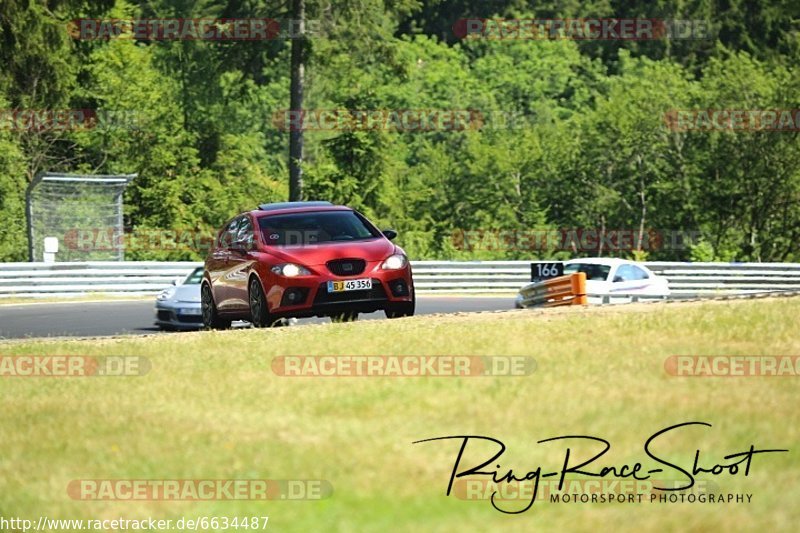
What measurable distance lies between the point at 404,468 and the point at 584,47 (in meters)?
89.3

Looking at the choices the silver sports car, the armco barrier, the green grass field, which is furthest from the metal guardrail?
the green grass field

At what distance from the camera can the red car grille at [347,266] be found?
54.0ft

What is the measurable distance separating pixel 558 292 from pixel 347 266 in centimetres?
764

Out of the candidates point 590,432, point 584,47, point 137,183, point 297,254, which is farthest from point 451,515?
point 584,47

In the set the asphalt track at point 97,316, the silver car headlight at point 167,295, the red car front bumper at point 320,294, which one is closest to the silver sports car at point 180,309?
the silver car headlight at point 167,295

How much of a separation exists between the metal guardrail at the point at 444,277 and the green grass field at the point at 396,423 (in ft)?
65.6

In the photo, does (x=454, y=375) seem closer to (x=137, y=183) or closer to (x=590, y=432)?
(x=590, y=432)

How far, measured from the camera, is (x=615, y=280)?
28000 millimetres

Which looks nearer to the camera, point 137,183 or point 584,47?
point 137,183

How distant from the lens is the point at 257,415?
10500mm

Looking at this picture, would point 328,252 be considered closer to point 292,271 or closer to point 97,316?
point 292,271

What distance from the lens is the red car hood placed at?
16.5 meters

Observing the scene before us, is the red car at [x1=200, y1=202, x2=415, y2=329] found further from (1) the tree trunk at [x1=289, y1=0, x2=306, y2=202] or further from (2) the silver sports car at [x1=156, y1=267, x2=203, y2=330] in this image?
(1) the tree trunk at [x1=289, y1=0, x2=306, y2=202]

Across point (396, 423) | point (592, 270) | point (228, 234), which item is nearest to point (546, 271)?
point (592, 270)
